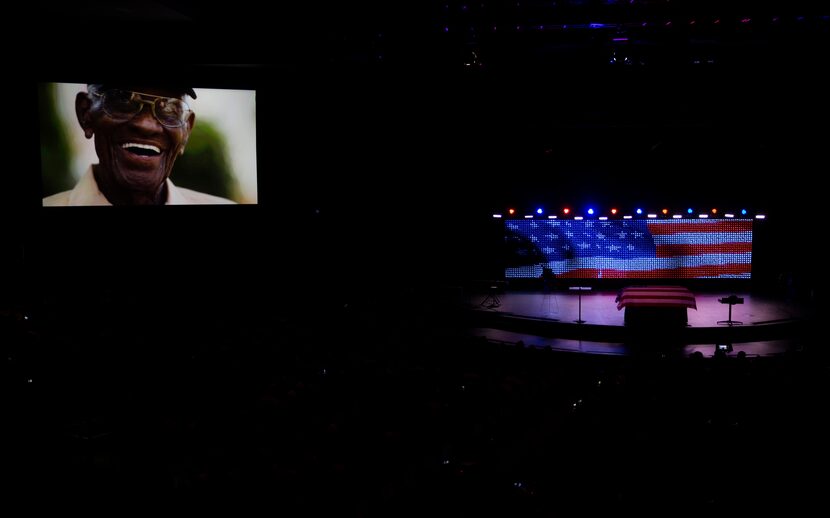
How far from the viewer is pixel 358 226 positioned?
586 inches

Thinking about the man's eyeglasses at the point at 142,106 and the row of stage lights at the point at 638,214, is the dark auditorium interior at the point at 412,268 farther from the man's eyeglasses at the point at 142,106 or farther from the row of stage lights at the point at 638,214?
the man's eyeglasses at the point at 142,106

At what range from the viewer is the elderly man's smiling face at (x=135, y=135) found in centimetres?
1195

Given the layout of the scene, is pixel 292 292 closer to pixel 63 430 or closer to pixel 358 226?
pixel 358 226

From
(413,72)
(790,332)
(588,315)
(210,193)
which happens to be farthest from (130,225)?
(790,332)

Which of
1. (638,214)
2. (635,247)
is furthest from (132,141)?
(635,247)

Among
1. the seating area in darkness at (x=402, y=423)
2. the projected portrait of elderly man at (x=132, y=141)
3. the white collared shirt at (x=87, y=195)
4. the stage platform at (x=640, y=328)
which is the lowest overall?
the stage platform at (x=640, y=328)

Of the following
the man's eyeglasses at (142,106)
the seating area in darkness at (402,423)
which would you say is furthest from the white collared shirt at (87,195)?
the seating area in darkness at (402,423)

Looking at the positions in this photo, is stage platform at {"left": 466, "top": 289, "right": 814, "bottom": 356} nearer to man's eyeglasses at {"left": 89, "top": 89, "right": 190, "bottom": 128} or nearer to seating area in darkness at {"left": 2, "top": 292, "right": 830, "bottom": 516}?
seating area in darkness at {"left": 2, "top": 292, "right": 830, "bottom": 516}

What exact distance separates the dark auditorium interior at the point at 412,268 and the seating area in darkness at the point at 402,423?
0.03 metres

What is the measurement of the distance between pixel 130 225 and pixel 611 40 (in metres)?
9.00

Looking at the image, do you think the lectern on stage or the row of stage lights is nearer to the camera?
the lectern on stage

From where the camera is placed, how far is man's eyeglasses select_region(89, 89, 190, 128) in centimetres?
1198

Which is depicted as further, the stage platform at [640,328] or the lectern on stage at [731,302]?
the lectern on stage at [731,302]

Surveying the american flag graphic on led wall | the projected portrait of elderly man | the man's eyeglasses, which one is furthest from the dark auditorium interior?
the american flag graphic on led wall
